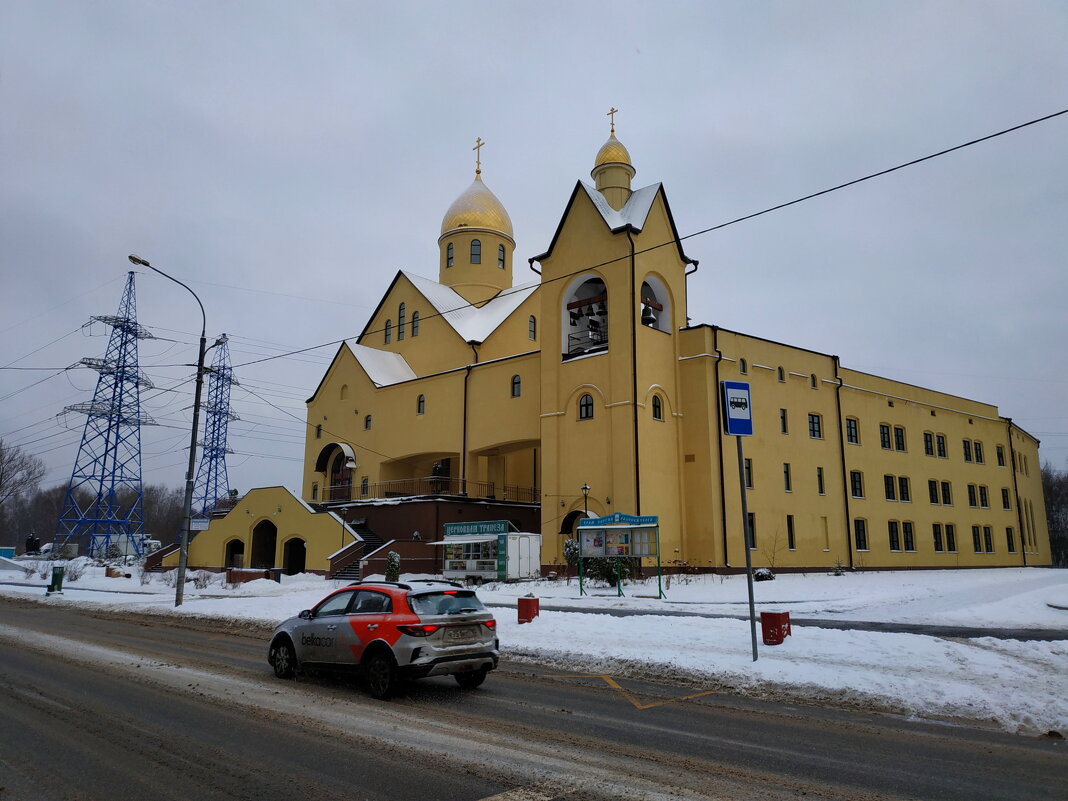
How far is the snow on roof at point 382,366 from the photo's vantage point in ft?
144

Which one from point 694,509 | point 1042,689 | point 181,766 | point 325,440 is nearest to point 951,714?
point 1042,689

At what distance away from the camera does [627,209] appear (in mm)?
35562

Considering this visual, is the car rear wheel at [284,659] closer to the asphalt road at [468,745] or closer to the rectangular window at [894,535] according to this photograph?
the asphalt road at [468,745]

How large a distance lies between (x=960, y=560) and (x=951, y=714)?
4197 cm

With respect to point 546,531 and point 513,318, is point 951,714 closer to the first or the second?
point 546,531

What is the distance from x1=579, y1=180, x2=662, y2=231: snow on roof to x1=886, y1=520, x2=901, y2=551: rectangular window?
21305 mm

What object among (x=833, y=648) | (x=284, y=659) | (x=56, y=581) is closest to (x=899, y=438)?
(x=833, y=648)

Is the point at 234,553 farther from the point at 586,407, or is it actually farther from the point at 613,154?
the point at 613,154

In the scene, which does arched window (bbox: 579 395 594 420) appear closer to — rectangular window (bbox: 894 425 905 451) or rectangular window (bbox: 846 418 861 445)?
rectangular window (bbox: 846 418 861 445)

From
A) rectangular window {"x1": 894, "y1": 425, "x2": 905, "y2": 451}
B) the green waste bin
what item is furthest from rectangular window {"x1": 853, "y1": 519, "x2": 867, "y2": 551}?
the green waste bin

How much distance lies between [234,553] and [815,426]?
104 ft

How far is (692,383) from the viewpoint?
33.9 meters

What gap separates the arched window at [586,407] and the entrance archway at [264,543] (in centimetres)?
1797

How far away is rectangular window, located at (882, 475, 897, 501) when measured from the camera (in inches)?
1622
